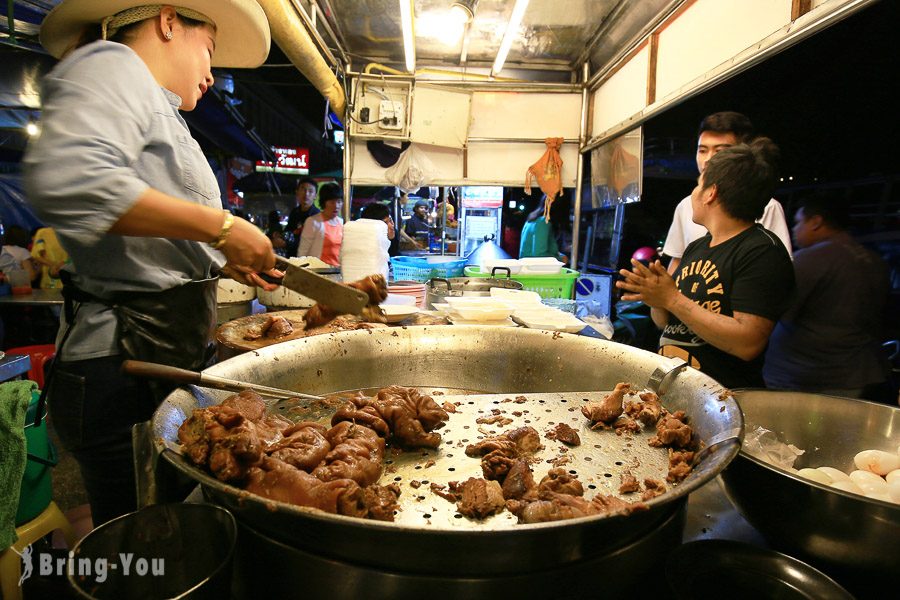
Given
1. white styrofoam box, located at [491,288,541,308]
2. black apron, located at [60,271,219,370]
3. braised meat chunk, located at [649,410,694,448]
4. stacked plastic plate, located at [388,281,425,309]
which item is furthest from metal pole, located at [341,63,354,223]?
braised meat chunk, located at [649,410,694,448]

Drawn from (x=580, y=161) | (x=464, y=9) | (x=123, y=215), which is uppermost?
(x=464, y=9)

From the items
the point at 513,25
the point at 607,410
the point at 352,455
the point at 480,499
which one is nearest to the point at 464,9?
the point at 513,25

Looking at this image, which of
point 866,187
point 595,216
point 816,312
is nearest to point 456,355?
point 816,312

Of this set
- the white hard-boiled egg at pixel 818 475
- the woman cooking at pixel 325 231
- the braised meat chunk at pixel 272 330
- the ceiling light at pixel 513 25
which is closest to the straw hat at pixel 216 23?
the braised meat chunk at pixel 272 330

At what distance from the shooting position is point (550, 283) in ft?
18.8

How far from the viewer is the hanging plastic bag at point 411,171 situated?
6938 mm

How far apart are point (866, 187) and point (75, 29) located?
741 centimetres

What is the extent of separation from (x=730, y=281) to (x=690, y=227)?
5.37 feet

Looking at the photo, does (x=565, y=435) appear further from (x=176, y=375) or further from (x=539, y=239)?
(x=539, y=239)

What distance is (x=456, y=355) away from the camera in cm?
256

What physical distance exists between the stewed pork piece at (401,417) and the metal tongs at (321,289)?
0.47 m

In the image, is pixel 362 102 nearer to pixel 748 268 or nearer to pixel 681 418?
pixel 748 268

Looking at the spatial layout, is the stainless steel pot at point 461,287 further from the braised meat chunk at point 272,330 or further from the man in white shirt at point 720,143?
the man in white shirt at point 720,143

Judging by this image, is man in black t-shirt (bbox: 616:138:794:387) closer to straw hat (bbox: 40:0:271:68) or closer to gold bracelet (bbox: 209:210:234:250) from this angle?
gold bracelet (bbox: 209:210:234:250)
